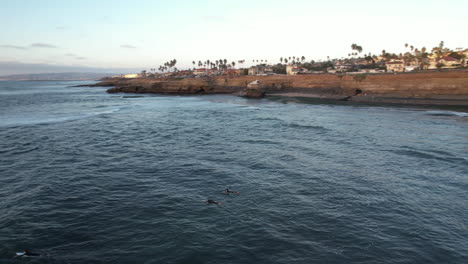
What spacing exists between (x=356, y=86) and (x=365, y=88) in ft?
12.0

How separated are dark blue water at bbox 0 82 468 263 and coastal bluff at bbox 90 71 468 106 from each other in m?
37.6

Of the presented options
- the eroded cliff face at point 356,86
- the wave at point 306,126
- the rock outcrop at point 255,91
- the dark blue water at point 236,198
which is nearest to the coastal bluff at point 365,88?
the eroded cliff face at point 356,86

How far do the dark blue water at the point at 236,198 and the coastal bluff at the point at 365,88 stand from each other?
123 feet

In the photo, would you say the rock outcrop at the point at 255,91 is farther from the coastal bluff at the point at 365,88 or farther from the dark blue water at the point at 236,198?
the dark blue water at the point at 236,198

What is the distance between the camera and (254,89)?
300ft

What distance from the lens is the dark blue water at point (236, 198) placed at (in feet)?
39.9

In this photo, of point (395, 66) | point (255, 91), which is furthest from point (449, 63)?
point (255, 91)

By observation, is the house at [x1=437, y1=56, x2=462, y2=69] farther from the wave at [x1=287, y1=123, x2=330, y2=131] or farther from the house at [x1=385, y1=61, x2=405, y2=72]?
the wave at [x1=287, y1=123, x2=330, y2=131]

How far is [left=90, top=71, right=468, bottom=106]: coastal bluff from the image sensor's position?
64625 millimetres

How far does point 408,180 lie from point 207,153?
649 inches

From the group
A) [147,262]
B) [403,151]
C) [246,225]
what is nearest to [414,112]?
[403,151]

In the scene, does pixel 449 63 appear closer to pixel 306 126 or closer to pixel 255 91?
pixel 255 91

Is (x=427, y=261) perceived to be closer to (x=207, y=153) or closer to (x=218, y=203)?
(x=218, y=203)

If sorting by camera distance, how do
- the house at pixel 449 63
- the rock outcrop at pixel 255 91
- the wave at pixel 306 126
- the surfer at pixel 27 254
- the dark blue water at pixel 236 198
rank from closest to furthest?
the surfer at pixel 27 254 < the dark blue water at pixel 236 198 < the wave at pixel 306 126 < the rock outcrop at pixel 255 91 < the house at pixel 449 63
